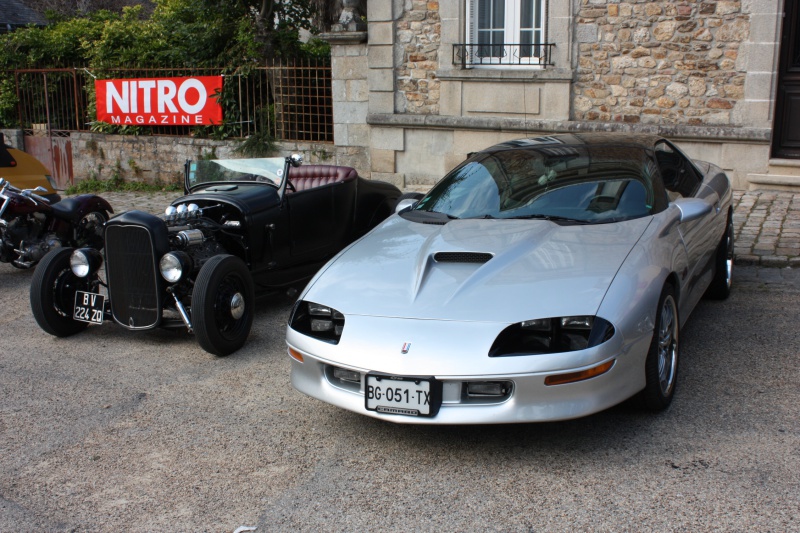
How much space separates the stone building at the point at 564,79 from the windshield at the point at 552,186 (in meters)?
5.57

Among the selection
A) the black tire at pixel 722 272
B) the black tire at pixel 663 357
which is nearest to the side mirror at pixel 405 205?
the black tire at pixel 663 357

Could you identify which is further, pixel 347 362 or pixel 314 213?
pixel 314 213

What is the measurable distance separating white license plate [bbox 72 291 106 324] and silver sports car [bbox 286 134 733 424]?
2212mm

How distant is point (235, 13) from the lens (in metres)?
15.2

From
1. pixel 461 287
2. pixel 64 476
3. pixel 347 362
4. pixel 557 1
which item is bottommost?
pixel 64 476

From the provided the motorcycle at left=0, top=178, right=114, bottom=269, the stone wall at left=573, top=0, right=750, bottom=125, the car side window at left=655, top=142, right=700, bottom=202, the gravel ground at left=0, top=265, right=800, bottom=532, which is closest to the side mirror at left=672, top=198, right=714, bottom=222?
the car side window at left=655, top=142, right=700, bottom=202

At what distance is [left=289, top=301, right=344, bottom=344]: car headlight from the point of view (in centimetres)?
447

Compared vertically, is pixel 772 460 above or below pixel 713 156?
below

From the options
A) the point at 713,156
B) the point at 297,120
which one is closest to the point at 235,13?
the point at 297,120

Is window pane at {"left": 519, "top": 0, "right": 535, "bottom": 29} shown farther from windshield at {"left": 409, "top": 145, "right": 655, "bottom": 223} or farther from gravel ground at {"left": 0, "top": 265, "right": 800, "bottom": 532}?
gravel ground at {"left": 0, "top": 265, "right": 800, "bottom": 532}

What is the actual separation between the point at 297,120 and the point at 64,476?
10080mm

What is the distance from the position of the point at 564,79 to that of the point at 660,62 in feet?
4.06

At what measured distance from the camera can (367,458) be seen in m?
4.21

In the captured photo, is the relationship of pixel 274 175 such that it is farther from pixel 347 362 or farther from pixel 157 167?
pixel 157 167
